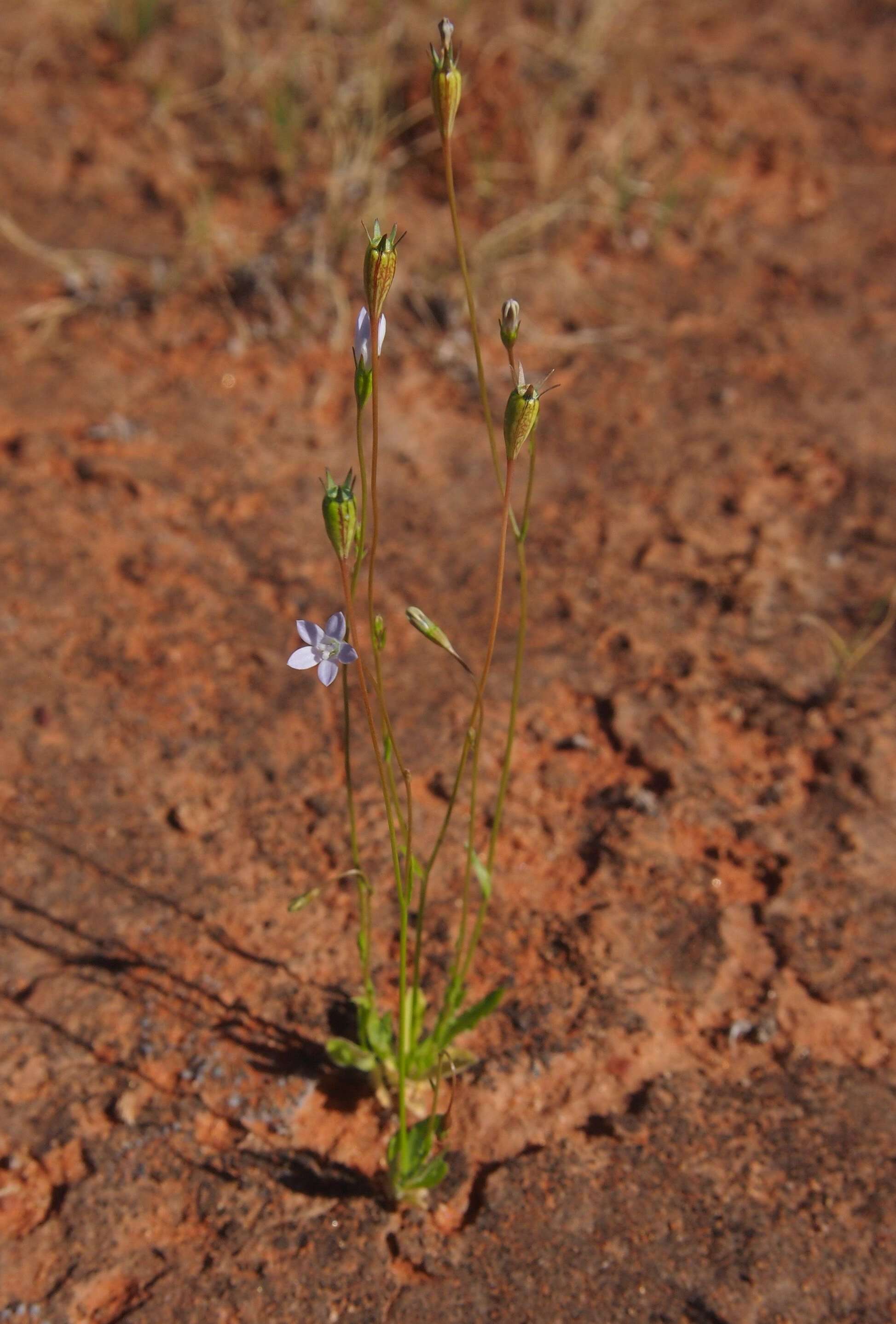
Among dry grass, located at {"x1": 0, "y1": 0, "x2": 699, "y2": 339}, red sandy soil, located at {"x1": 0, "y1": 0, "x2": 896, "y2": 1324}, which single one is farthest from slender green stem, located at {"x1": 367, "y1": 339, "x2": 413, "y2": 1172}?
dry grass, located at {"x1": 0, "y1": 0, "x2": 699, "y2": 339}

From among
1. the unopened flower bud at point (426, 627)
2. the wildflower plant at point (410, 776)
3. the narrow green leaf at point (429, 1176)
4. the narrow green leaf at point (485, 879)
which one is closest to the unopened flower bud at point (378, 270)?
the wildflower plant at point (410, 776)

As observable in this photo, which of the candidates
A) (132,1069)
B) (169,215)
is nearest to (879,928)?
(132,1069)

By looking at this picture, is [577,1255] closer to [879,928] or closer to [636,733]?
[879,928]

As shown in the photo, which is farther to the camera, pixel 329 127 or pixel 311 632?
pixel 329 127

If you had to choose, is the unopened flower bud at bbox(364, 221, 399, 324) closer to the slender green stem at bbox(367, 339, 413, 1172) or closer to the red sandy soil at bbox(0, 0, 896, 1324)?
the slender green stem at bbox(367, 339, 413, 1172)

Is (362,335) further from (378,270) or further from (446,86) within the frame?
(446,86)

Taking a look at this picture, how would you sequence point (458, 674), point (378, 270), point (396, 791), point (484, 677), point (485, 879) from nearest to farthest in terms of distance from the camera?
point (378, 270) < point (484, 677) < point (396, 791) < point (485, 879) < point (458, 674)

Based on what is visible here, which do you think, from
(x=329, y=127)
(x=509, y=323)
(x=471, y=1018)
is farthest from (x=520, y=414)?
(x=329, y=127)
